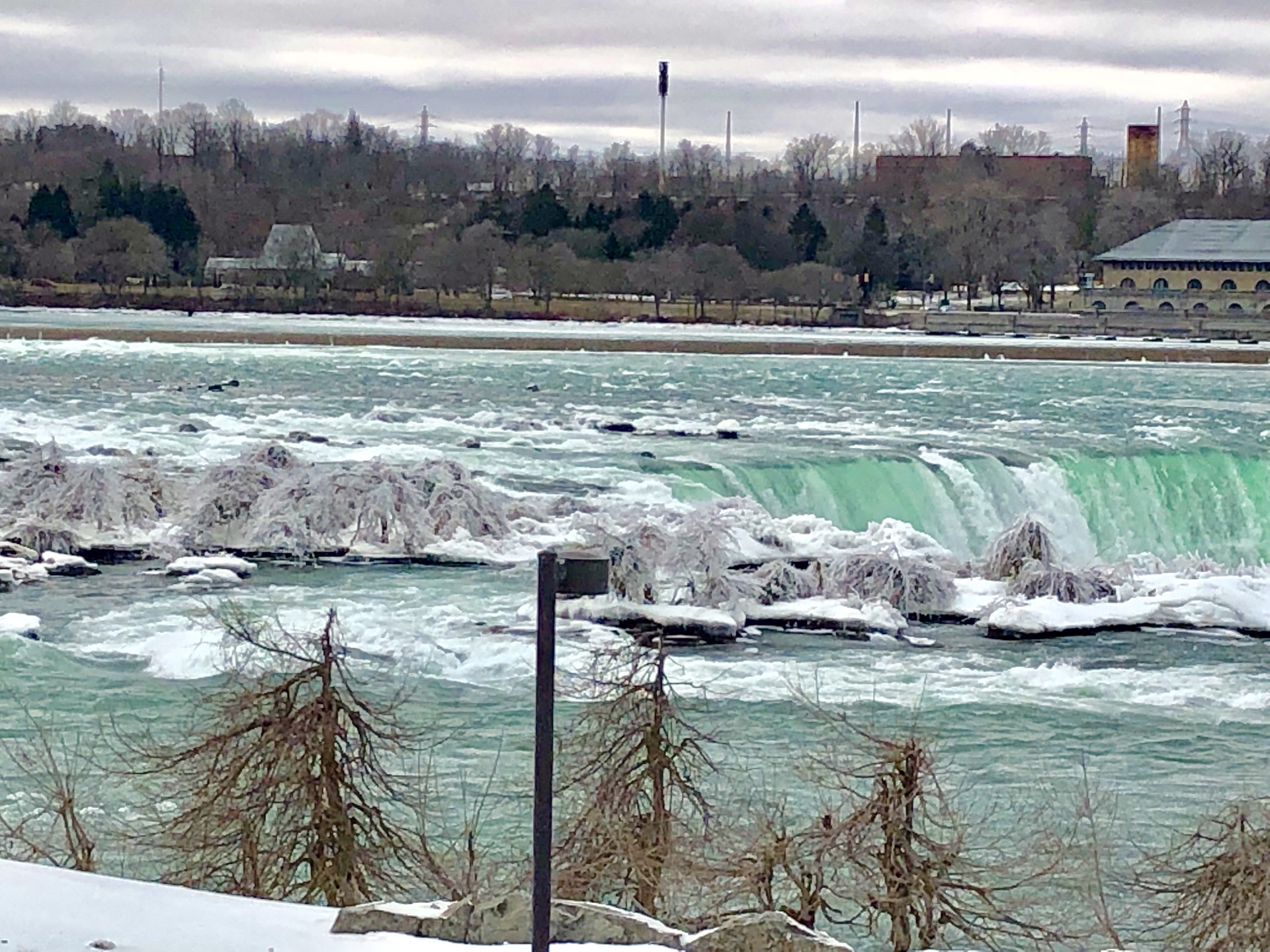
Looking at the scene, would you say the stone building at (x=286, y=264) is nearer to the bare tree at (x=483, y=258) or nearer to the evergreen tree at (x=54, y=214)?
the bare tree at (x=483, y=258)

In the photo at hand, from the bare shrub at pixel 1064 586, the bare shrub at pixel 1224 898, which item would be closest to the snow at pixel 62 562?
the bare shrub at pixel 1064 586

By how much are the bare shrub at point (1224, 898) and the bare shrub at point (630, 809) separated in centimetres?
195

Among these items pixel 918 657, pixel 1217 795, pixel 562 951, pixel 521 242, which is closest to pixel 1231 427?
pixel 918 657

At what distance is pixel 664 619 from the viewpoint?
49.8ft

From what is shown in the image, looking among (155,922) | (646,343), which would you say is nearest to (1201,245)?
(646,343)

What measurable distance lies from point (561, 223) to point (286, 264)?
11772 millimetres

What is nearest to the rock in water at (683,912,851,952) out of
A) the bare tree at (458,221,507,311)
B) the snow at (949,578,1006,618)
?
the snow at (949,578,1006,618)

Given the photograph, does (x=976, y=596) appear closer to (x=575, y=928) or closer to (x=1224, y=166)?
(x=575, y=928)

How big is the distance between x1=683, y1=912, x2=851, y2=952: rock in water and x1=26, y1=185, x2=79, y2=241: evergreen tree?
69191mm

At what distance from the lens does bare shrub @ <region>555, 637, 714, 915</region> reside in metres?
7.75

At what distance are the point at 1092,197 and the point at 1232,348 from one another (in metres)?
43.4

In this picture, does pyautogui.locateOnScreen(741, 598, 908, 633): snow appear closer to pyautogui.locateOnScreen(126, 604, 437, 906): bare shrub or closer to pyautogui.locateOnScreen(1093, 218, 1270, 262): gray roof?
pyautogui.locateOnScreen(126, 604, 437, 906): bare shrub

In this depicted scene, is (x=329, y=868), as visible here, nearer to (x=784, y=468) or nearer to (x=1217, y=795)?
(x=1217, y=795)

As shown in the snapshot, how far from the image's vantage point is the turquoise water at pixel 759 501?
468 inches
